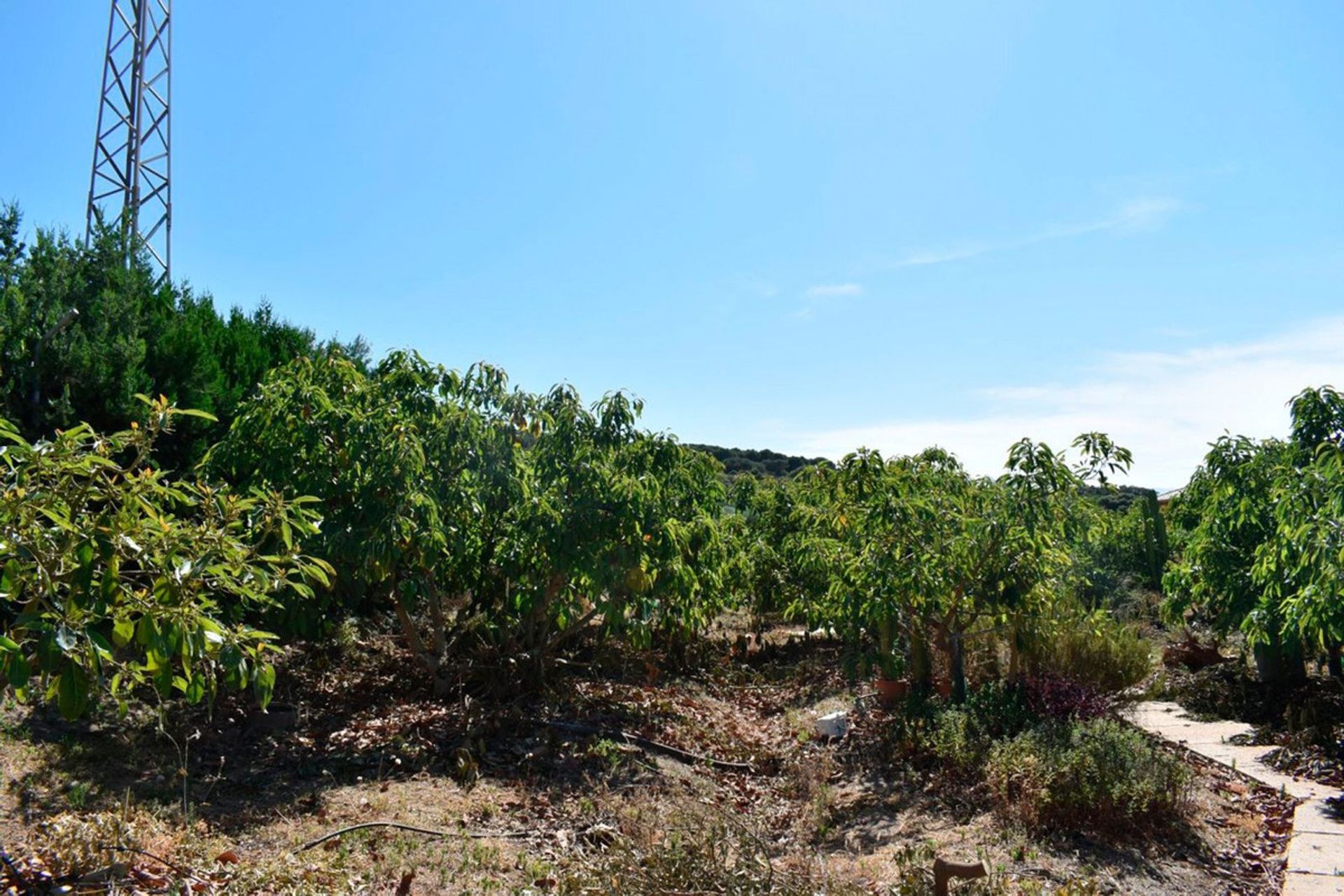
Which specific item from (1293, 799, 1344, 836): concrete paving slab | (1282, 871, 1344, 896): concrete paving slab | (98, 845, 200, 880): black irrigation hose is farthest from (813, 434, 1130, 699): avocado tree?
(98, 845, 200, 880): black irrigation hose

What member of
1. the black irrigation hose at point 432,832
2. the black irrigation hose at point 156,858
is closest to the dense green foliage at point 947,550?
the black irrigation hose at point 432,832

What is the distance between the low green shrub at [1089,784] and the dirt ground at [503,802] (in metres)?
0.14

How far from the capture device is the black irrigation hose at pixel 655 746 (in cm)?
661

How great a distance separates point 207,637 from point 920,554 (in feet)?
16.5

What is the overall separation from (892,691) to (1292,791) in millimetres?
2816

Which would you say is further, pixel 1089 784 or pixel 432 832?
pixel 1089 784

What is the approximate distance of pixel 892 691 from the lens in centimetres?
764

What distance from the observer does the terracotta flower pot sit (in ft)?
25.0

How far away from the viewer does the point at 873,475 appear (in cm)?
768

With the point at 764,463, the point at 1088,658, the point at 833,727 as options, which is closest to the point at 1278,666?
the point at 1088,658

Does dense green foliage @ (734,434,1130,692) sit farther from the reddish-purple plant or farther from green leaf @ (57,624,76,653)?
green leaf @ (57,624,76,653)

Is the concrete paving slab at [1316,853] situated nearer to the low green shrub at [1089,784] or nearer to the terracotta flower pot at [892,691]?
the low green shrub at [1089,784]

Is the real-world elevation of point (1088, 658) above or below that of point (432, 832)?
above

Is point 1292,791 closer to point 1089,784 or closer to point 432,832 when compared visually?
point 1089,784
